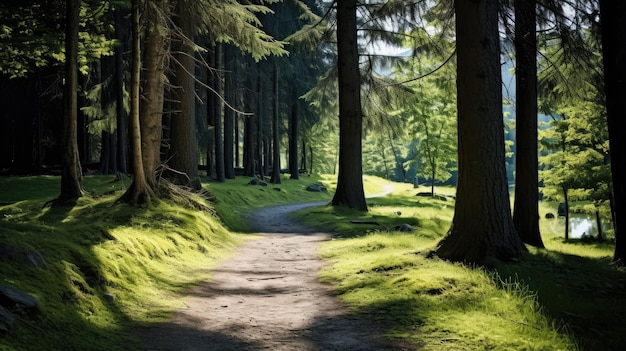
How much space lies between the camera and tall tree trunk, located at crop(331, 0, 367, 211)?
1708 centimetres

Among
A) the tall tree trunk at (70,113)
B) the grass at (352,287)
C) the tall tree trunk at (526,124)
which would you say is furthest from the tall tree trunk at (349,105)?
the tall tree trunk at (70,113)

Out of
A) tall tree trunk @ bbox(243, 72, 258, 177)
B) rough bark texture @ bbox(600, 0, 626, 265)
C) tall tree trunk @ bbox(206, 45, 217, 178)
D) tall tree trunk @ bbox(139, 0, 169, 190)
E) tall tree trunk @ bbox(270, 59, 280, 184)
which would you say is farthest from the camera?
tall tree trunk @ bbox(270, 59, 280, 184)

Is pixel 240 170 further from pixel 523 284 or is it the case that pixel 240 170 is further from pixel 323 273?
pixel 523 284

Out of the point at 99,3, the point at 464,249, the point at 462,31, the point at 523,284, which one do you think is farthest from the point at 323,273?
the point at 99,3

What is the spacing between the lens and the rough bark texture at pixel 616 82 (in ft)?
24.2

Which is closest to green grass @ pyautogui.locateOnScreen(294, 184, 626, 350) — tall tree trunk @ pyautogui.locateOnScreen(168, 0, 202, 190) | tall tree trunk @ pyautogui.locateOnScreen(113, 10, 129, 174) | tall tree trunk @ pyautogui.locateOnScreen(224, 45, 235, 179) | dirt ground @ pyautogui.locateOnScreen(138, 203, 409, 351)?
dirt ground @ pyautogui.locateOnScreen(138, 203, 409, 351)

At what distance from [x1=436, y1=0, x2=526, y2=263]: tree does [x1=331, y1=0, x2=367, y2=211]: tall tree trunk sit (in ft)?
30.7

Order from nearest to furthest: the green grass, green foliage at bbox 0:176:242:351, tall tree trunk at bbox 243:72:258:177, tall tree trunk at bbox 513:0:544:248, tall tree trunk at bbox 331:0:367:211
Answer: green foliage at bbox 0:176:242:351, the green grass, tall tree trunk at bbox 513:0:544:248, tall tree trunk at bbox 331:0:367:211, tall tree trunk at bbox 243:72:258:177

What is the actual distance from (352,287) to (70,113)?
8.16 meters

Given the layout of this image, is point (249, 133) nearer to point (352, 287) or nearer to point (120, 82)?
point (120, 82)

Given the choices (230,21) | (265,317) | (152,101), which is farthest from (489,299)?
(230,21)

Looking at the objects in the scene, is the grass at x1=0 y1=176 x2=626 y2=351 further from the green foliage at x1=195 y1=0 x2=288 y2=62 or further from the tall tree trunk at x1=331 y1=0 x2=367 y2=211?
the tall tree trunk at x1=331 y1=0 x2=367 y2=211

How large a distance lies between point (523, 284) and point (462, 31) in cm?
400

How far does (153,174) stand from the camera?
38.2 feet
